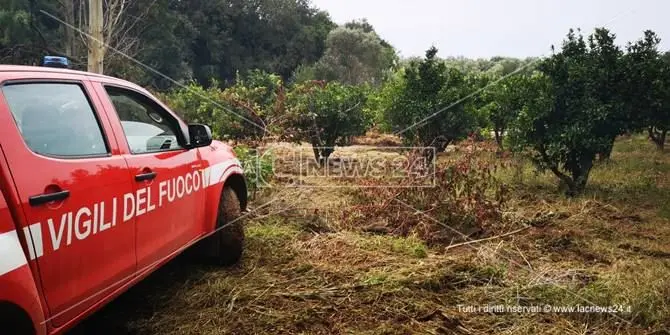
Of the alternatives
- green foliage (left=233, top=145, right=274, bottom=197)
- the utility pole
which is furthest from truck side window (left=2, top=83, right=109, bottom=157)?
the utility pole

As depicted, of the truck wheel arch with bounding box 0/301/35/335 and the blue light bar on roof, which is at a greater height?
the blue light bar on roof

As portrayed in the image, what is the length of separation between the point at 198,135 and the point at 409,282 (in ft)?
6.33

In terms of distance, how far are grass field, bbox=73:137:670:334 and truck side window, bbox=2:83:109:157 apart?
1.31m

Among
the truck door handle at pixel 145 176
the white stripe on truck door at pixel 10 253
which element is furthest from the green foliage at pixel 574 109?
the white stripe on truck door at pixel 10 253

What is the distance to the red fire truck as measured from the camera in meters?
1.88

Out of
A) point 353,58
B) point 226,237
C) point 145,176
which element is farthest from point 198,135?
point 353,58

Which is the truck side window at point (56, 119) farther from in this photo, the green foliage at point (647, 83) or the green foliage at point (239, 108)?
the green foliage at point (647, 83)

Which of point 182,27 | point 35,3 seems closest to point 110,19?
point 35,3

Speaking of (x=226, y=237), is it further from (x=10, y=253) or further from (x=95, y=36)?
(x=95, y=36)
